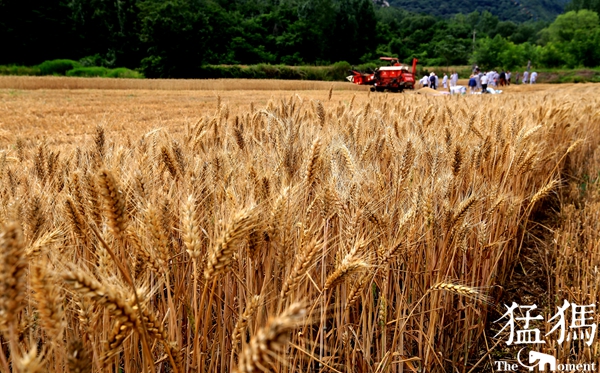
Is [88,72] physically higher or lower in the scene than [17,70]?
lower

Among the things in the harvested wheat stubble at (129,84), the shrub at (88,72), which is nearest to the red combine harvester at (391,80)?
the harvested wheat stubble at (129,84)

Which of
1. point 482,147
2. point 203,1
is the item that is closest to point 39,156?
point 482,147

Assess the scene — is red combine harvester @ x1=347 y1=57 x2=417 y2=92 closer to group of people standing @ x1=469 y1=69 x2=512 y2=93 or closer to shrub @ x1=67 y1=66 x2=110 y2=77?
group of people standing @ x1=469 y1=69 x2=512 y2=93

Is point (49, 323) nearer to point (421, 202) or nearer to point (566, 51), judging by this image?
point (421, 202)

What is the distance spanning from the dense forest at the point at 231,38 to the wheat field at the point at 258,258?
137 ft

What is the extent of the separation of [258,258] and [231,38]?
58.9 meters

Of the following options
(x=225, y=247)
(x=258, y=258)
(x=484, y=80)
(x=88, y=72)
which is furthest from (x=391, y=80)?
(x=225, y=247)

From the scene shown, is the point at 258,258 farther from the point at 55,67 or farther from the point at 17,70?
the point at 55,67

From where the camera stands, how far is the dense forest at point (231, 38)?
41.0m

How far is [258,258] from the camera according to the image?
1475 mm

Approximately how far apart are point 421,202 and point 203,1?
7003cm

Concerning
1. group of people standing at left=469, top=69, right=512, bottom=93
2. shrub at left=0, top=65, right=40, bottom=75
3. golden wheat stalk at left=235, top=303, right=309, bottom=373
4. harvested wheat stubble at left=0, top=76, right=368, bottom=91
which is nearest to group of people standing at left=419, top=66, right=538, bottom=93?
group of people standing at left=469, top=69, right=512, bottom=93

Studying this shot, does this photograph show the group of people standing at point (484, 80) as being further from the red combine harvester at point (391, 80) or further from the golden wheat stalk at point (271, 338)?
the golden wheat stalk at point (271, 338)

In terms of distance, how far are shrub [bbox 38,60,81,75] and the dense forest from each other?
635 centimetres
